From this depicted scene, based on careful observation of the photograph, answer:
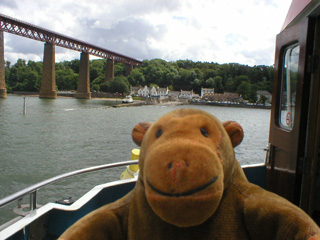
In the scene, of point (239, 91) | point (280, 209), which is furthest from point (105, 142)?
point (239, 91)

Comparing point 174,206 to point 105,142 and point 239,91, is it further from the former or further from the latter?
point 239,91

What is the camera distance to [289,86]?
3.00 metres

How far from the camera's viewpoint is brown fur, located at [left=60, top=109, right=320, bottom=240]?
3.86 ft

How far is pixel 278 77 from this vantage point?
319 cm

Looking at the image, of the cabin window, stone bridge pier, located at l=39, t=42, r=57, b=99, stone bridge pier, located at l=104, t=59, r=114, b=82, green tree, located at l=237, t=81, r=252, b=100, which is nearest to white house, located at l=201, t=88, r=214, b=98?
green tree, located at l=237, t=81, r=252, b=100

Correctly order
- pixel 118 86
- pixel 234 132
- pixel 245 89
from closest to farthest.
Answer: pixel 234 132 → pixel 118 86 → pixel 245 89

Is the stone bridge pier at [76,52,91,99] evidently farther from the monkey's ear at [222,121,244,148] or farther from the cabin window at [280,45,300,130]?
the monkey's ear at [222,121,244,148]

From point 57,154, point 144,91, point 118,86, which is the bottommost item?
point 57,154

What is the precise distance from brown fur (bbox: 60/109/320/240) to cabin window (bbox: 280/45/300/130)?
5.05 feet

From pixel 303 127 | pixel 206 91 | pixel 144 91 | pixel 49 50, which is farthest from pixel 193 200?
pixel 206 91

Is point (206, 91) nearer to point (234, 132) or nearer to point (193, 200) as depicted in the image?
point (234, 132)

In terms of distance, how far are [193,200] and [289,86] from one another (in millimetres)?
2275

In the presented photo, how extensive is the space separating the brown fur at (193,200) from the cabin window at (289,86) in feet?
5.05

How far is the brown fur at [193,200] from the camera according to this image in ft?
3.86
